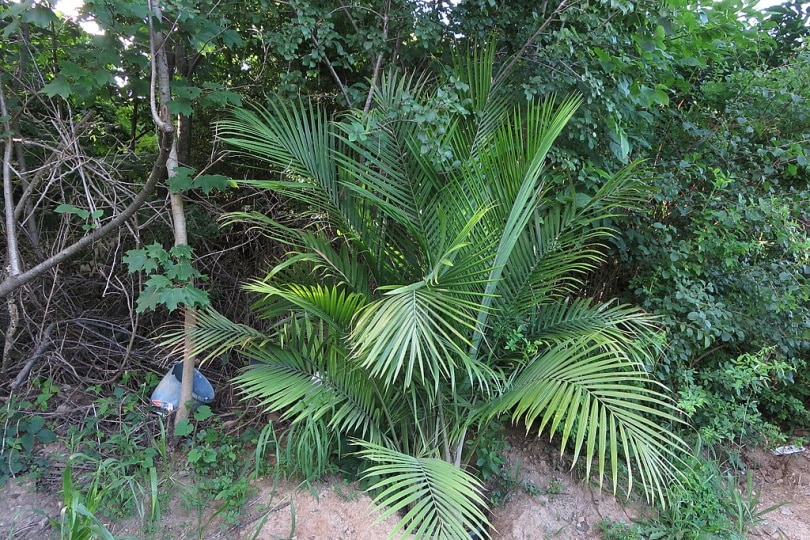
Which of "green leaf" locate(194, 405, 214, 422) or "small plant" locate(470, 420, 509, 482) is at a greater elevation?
"green leaf" locate(194, 405, 214, 422)

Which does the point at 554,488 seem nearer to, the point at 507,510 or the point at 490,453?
the point at 507,510

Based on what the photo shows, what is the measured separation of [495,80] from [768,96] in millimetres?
1850

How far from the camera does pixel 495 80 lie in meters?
2.96

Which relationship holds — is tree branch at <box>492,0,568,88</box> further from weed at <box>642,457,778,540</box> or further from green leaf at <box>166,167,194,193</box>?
weed at <box>642,457,778,540</box>

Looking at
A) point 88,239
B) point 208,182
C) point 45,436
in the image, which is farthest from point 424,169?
point 45,436

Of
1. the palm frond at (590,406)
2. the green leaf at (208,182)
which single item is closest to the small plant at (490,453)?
the palm frond at (590,406)

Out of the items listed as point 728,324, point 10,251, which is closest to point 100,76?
point 10,251

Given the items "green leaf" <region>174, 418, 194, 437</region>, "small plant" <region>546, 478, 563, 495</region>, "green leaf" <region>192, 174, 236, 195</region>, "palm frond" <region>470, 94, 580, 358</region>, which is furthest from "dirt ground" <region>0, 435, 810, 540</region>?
"green leaf" <region>192, 174, 236, 195</region>

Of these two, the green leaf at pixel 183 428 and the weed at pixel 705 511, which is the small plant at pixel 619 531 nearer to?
the weed at pixel 705 511

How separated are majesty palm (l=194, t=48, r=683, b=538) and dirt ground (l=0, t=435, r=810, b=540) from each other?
0.20 m

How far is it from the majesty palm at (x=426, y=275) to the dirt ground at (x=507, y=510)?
0.67 feet

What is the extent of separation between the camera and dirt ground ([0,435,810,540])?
7.46ft

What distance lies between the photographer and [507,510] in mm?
2740

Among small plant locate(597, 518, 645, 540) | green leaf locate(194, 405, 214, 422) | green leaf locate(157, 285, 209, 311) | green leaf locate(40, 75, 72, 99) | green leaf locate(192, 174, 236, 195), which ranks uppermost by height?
green leaf locate(40, 75, 72, 99)
